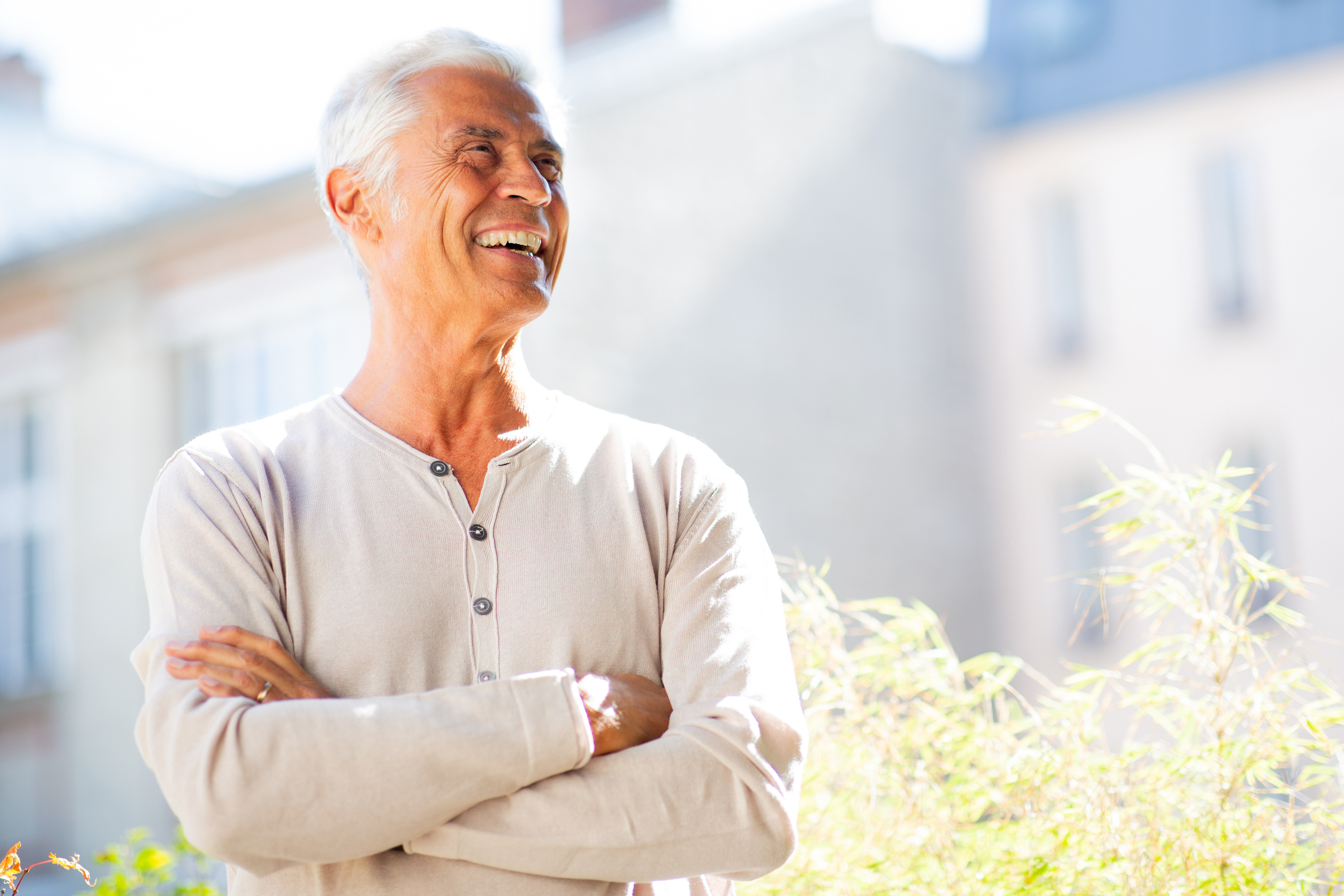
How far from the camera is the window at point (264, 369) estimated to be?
821cm

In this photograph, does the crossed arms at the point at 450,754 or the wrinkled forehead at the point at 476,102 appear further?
the wrinkled forehead at the point at 476,102

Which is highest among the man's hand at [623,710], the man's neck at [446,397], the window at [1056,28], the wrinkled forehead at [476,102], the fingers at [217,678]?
the window at [1056,28]

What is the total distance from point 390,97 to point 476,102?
0.11m

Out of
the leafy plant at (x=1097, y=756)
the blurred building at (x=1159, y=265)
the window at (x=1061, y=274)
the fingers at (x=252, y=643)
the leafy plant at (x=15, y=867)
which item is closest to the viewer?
the fingers at (x=252, y=643)

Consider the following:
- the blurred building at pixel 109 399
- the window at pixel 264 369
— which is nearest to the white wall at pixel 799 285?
the window at pixel 264 369

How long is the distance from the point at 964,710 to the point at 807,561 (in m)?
7.52

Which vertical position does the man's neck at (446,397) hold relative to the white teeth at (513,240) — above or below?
below

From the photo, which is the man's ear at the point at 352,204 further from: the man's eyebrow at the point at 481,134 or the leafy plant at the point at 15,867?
the leafy plant at the point at 15,867

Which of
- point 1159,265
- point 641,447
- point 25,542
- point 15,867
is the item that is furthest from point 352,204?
point 1159,265

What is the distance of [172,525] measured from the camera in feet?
5.63

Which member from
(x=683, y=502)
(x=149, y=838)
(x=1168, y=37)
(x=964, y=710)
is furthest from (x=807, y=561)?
(x=683, y=502)

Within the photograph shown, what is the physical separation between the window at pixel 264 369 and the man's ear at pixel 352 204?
20.1ft

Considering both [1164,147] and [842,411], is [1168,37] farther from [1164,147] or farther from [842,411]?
[842,411]

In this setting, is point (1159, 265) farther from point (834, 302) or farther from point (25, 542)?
point (25, 542)
